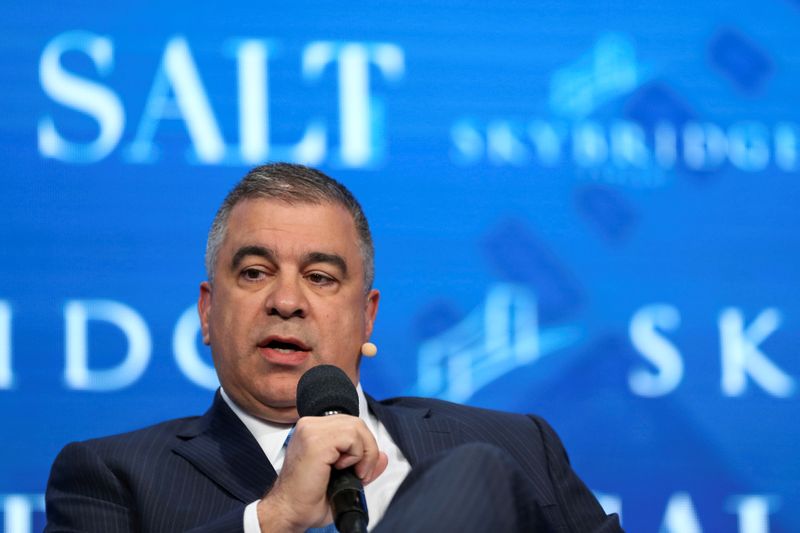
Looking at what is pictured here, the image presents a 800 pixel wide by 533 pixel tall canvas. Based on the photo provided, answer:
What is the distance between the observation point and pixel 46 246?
2.92m

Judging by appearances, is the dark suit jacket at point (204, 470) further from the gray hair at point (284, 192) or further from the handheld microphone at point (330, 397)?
the handheld microphone at point (330, 397)

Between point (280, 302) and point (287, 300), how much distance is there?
16mm

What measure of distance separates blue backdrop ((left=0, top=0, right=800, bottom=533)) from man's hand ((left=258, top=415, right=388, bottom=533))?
3.74 feet

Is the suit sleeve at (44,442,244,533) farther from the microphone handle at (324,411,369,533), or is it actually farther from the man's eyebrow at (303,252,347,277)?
the microphone handle at (324,411,369,533)

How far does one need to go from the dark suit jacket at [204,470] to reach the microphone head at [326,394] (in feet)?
1.82

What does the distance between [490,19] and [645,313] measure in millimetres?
946

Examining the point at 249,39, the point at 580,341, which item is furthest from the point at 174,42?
the point at 580,341

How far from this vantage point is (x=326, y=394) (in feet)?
5.95

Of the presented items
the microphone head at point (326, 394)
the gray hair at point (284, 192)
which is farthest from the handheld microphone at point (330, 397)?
the gray hair at point (284, 192)

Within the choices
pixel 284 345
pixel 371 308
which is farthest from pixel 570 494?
pixel 284 345

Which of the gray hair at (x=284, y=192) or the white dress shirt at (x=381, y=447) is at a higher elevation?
the gray hair at (x=284, y=192)

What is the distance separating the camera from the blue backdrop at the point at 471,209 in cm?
292

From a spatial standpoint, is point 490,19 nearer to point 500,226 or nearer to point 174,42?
point 500,226

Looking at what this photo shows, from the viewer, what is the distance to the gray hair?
259 cm
